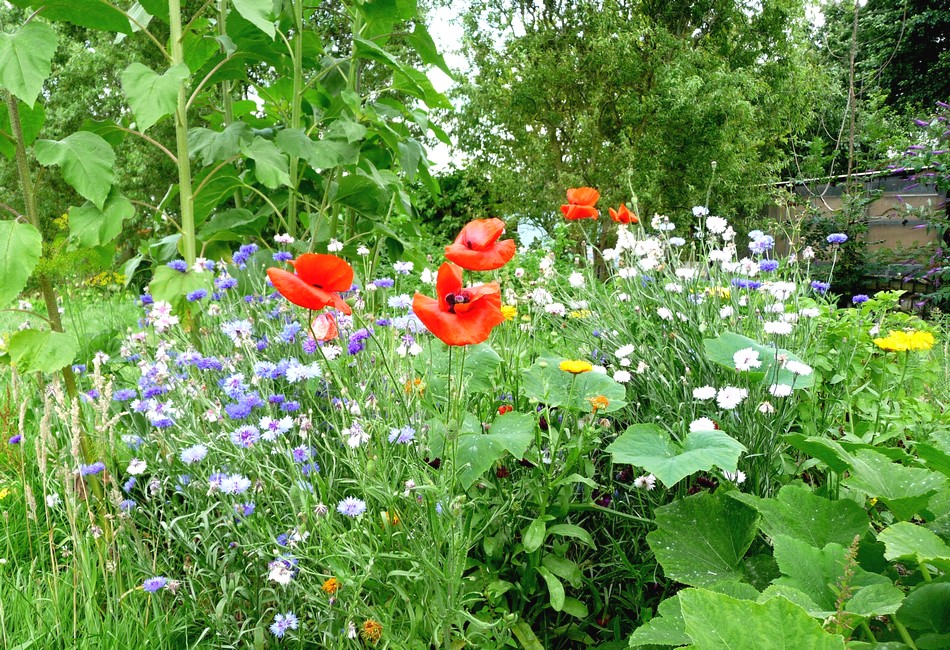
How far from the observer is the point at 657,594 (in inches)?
64.5

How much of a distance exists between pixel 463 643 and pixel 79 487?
3.82ft

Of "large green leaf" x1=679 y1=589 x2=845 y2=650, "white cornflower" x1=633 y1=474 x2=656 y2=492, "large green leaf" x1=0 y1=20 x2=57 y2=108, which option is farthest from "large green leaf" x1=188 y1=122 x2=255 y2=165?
"large green leaf" x1=679 y1=589 x2=845 y2=650

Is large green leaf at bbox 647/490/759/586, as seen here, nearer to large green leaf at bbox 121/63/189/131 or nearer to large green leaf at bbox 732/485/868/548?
large green leaf at bbox 732/485/868/548

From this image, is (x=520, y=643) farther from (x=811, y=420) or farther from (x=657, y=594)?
(x=811, y=420)

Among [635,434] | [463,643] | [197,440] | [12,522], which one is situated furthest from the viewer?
[12,522]

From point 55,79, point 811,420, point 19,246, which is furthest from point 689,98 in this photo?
point 55,79

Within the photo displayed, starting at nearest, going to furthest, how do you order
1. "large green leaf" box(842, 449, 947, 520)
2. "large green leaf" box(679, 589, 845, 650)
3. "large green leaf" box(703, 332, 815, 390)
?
"large green leaf" box(679, 589, 845, 650) < "large green leaf" box(842, 449, 947, 520) < "large green leaf" box(703, 332, 815, 390)

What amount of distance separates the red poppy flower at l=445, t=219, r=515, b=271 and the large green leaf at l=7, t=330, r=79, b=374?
108 cm

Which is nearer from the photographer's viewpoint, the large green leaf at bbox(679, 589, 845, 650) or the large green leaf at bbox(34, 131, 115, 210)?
the large green leaf at bbox(679, 589, 845, 650)

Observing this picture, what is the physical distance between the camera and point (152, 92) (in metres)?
1.89

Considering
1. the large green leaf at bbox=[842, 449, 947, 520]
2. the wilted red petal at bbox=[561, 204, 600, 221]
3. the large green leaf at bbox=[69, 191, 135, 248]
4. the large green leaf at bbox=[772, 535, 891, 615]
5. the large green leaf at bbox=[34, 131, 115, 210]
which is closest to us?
the large green leaf at bbox=[772, 535, 891, 615]

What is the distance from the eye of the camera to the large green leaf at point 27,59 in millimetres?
1553

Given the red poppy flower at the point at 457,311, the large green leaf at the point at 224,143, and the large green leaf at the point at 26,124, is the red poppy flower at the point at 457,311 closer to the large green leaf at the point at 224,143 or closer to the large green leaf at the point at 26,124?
the large green leaf at the point at 26,124

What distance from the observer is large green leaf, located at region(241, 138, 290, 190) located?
7.18 ft
